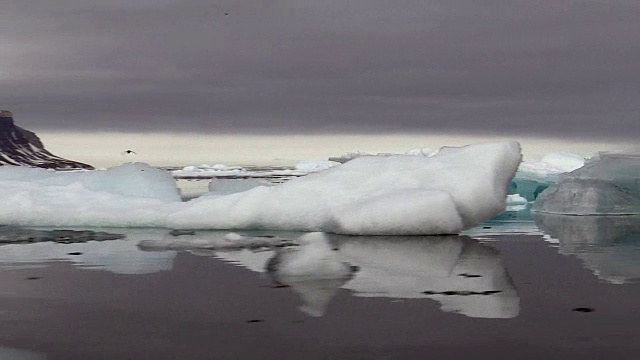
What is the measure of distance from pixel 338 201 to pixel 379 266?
6.86 meters

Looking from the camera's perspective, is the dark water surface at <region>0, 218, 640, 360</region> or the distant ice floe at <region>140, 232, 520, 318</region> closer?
the dark water surface at <region>0, 218, 640, 360</region>

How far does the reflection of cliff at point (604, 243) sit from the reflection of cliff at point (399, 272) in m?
1.17

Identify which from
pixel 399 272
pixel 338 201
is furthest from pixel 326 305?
pixel 338 201

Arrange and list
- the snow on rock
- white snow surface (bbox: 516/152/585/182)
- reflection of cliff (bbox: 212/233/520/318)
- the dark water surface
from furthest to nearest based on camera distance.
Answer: white snow surface (bbox: 516/152/585/182), the snow on rock, reflection of cliff (bbox: 212/233/520/318), the dark water surface

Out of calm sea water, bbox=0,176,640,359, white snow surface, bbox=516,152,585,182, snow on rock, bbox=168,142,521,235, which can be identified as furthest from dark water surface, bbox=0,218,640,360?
white snow surface, bbox=516,152,585,182

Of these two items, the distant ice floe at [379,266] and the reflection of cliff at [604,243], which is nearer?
the distant ice floe at [379,266]

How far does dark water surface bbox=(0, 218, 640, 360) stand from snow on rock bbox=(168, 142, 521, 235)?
129 inches

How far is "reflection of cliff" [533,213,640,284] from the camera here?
991 cm

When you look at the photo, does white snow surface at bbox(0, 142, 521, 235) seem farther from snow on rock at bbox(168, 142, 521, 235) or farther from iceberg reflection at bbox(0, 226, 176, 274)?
iceberg reflection at bbox(0, 226, 176, 274)

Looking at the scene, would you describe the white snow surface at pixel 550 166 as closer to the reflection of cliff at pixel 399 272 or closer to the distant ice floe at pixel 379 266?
the distant ice floe at pixel 379 266

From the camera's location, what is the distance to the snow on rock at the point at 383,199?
606 inches

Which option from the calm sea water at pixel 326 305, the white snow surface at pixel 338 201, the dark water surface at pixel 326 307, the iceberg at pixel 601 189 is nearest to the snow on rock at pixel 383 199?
the white snow surface at pixel 338 201

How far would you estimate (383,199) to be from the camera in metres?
15.8

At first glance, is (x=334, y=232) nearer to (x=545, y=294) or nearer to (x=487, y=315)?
(x=545, y=294)
